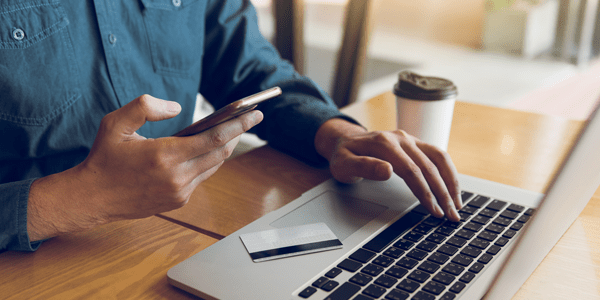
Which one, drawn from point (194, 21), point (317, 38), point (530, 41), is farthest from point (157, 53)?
point (530, 41)

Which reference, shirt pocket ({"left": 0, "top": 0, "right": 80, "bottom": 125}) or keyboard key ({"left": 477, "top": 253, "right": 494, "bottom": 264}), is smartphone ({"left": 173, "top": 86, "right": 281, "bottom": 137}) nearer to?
keyboard key ({"left": 477, "top": 253, "right": 494, "bottom": 264})

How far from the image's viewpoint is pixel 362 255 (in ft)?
1.84

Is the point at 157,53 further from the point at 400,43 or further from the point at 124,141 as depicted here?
the point at 400,43

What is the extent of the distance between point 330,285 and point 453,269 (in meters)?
0.14

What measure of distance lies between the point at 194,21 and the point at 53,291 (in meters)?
0.73

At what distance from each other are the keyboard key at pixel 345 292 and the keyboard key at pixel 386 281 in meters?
0.03

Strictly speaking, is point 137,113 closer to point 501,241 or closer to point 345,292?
point 345,292

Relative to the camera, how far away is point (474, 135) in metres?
1.08

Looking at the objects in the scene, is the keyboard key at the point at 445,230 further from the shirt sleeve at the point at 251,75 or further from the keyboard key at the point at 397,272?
the shirt sleeve at the point at 251,75

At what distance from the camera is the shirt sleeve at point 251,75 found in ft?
3.27

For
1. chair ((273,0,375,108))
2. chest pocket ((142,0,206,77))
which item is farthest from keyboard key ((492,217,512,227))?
chair ((273,0,375,108))

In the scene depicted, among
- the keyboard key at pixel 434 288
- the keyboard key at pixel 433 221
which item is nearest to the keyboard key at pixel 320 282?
the keyboard key at pixel 434 288

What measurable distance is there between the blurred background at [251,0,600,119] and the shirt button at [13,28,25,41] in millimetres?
2242

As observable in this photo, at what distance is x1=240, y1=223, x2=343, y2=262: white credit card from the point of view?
0.57 metres
